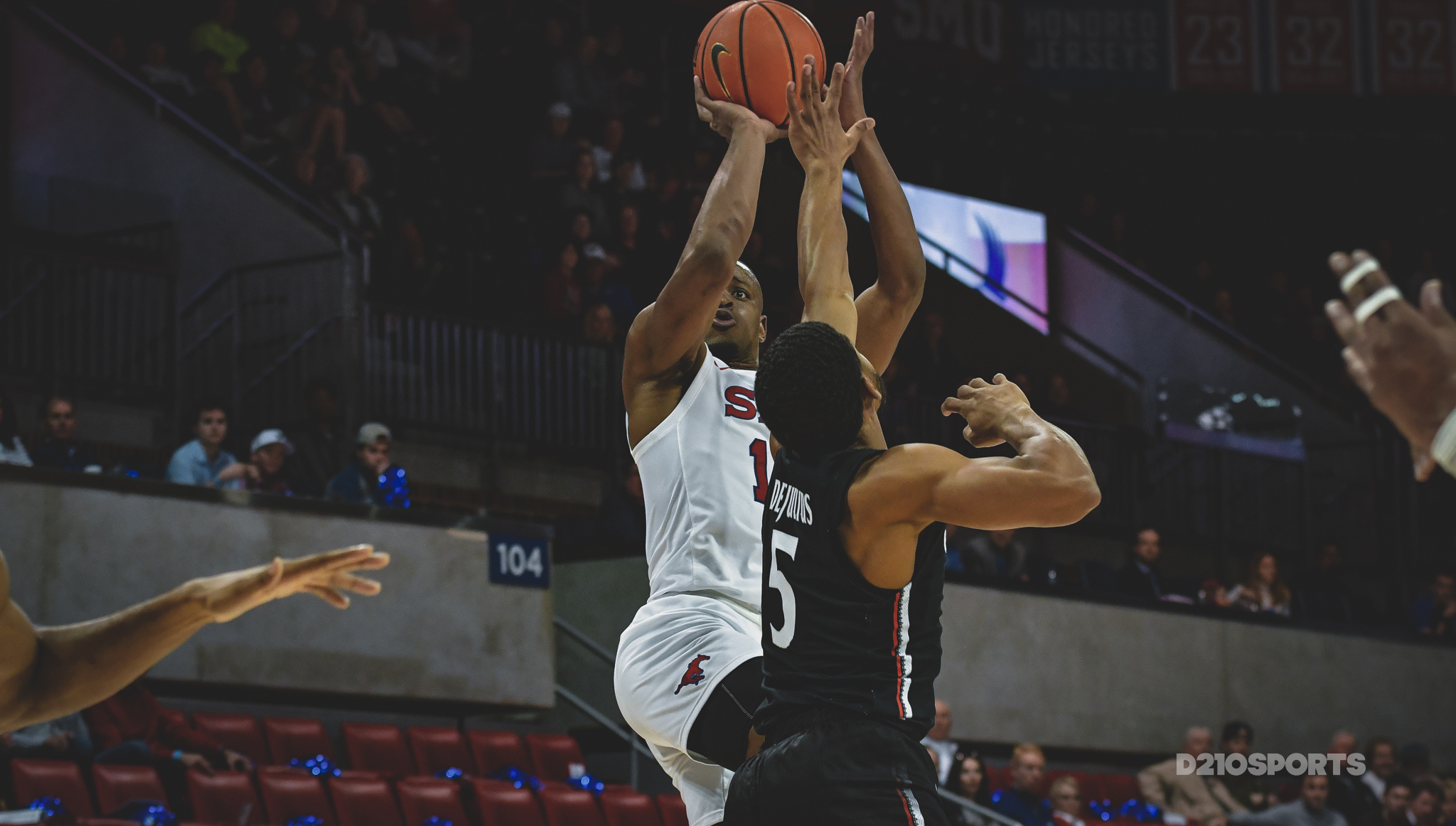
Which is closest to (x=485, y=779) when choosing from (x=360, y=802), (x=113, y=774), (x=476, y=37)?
(x=360, y=802)

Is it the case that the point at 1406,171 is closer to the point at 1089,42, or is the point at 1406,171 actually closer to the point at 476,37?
the point at 1089,42

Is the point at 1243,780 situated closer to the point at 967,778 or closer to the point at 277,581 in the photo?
the point at 967,778

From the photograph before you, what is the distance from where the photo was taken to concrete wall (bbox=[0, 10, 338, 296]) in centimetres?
1219

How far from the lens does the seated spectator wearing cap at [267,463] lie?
10070 millimetres

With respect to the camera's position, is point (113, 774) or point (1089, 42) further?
point (1089, 42)

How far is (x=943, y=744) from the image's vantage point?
10.8 m

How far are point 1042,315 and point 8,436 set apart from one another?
1067 centimetres

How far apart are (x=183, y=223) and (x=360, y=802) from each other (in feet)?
17.6

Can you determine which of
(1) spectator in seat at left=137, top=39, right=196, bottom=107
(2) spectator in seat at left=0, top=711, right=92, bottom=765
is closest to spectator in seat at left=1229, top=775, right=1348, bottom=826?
(2) spectator in seat at left=0, top=711, right=92, bottom=765

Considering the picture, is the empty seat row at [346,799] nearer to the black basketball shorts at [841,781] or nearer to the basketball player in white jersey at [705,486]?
the basketball player in white jersey at [705,486]

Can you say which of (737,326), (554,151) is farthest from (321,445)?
(737,326)

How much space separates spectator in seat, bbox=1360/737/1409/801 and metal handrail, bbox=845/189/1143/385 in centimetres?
485

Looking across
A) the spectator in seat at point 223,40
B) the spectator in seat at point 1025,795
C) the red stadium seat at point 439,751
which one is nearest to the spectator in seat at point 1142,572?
the spectator in seat at point 1025,795

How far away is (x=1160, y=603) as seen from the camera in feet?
45.0
